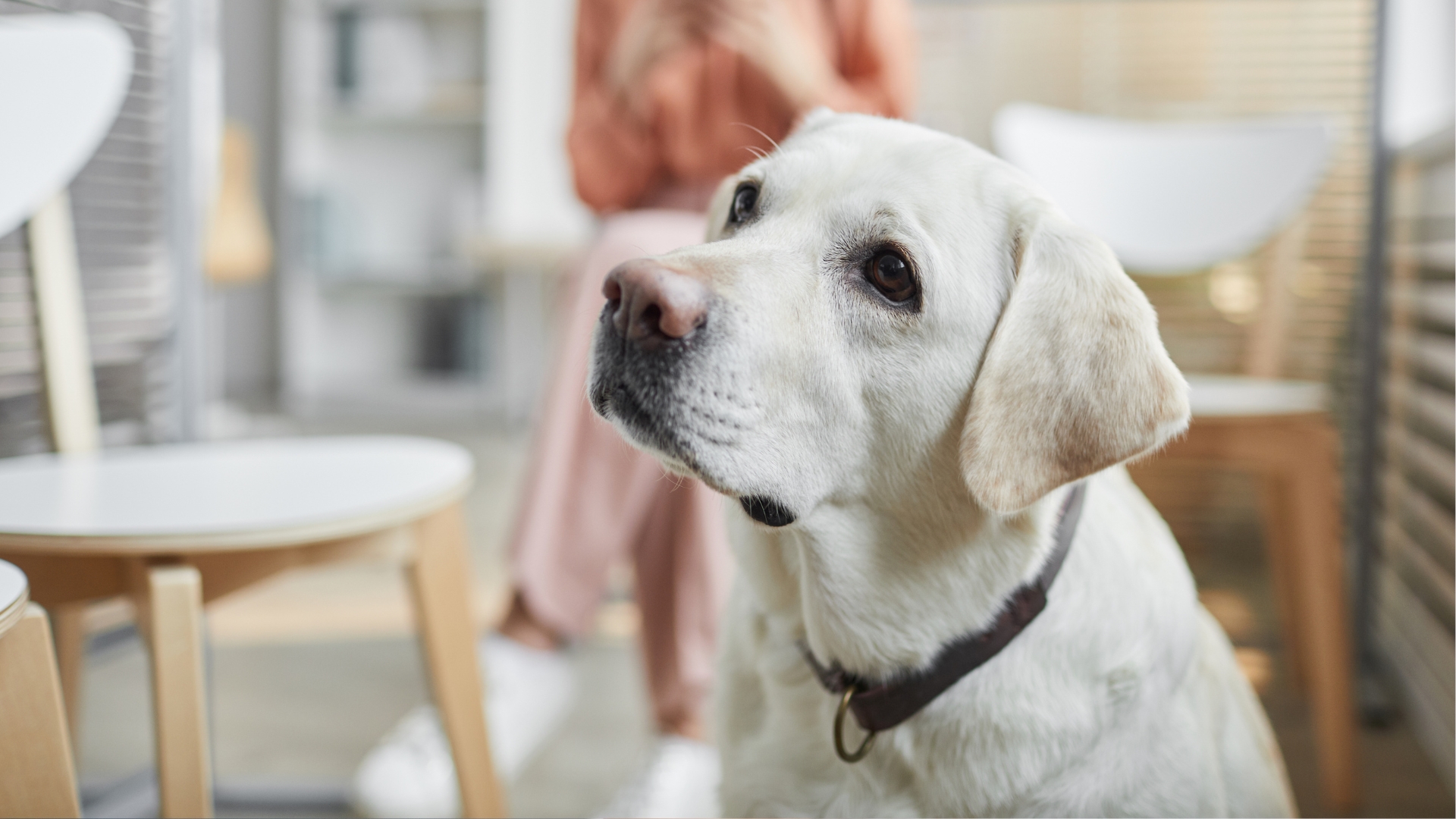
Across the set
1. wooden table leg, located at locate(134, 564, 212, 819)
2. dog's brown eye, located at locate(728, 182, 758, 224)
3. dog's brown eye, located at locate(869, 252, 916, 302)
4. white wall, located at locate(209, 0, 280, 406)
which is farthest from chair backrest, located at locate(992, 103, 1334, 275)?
white wall, located at locate(209, 0, 280, 406)

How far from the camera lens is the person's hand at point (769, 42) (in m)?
1.52

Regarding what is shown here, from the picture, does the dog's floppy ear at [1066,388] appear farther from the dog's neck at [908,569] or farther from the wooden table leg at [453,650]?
the wooden table leg at [453,650]

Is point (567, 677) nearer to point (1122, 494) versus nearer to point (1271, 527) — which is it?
point (1122, 494)

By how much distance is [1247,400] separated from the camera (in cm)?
163

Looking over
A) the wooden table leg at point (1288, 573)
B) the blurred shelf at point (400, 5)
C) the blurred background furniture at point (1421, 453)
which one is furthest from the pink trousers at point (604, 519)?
the blurred shelf at point (400, 5)

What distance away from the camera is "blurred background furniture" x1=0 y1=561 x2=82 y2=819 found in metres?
0.68

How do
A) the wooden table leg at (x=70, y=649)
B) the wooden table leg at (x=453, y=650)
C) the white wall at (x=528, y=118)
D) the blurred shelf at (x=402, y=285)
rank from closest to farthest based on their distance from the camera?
→ the wooden table leg at (x=453, y=650)
the wooden table leg at (x=70, y=649)
the white wall at (x=528, y=118)
the blurred shelf at (x=402, y=285)

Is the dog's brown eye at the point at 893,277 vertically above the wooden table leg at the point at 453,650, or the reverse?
the dog's brown eye at the point at 893,277

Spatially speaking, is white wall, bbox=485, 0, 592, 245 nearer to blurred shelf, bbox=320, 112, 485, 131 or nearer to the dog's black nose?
blurred shelf, bbox=320, 112, 485, 131

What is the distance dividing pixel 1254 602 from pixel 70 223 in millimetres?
2538

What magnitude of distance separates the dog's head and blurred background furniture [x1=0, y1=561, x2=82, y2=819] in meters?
0.43

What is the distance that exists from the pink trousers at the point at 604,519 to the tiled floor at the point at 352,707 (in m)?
0.21

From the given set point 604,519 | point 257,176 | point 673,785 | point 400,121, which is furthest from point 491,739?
point 257,176

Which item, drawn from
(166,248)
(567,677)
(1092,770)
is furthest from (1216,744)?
(166,248)
